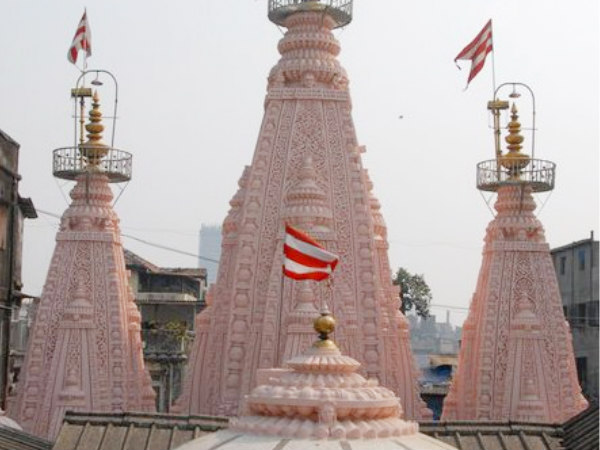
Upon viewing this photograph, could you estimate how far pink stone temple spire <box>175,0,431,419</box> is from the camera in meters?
20.4

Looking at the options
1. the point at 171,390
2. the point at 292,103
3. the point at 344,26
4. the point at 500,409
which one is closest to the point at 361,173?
the point at 292,103

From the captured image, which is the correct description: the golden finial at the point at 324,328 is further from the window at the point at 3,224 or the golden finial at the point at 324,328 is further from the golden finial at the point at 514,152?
the window at the point at 3,224

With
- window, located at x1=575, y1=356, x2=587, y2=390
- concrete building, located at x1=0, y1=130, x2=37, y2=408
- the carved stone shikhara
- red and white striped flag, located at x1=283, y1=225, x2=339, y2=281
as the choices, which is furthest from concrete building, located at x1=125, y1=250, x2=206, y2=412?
red and white striped flag, located at x1=283, y1=225, x2=339, y2=281

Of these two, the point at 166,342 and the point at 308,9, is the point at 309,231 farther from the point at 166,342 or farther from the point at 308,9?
the point at 166,342

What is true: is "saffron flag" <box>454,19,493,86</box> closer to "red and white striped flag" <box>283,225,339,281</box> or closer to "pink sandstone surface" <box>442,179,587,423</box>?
"pink sandstone surface" <box>442,179,587,423</box>

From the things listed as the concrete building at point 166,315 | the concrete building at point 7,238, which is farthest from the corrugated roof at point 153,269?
the concrete building at point 7,238

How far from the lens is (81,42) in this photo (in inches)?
1023

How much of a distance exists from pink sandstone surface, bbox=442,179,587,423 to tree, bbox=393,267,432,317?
21.3 meters

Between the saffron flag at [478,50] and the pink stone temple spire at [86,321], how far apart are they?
26.3ft

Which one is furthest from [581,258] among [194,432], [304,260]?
[304,260]

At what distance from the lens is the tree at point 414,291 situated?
45.4 meters

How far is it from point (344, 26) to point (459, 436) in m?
9.54

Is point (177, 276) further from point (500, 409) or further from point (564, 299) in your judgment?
point (500, 409)

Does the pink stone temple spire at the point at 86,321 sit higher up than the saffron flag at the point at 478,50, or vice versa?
the saffron flag at the point at 478,50
